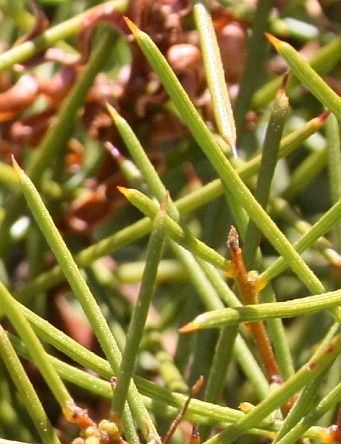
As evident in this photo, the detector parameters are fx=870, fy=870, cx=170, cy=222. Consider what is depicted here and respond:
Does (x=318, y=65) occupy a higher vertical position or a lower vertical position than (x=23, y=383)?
higher

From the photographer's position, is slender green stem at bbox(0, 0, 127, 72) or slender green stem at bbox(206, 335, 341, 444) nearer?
slender green stem at bbox(206, 335, 341, 444)

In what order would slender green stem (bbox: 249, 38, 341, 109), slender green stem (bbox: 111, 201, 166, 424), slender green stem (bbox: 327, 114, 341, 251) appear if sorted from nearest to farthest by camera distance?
1. slender green stem (bbox: 111, 201, 166, 424)
2. slender green stem (bbox: 327, 114, 341, 251)
3. slender green stem (bbox: 249, 38, 341, 109)

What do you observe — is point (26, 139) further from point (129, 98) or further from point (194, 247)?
point (194, 247)

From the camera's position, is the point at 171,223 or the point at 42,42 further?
the point at 42,42

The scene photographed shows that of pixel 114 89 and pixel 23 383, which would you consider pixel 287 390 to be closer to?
Answer: pixel 23 383

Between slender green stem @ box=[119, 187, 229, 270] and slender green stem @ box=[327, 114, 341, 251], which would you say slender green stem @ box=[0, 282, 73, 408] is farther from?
slender green stem @ box=[327, 114, 341, 251]

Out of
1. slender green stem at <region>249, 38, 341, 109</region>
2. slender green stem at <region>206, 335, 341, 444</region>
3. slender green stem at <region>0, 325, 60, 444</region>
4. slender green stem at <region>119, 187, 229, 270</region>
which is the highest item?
slender green stem at <region>249, 38, 341, 109</region>

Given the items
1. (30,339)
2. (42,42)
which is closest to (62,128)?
(42,42)

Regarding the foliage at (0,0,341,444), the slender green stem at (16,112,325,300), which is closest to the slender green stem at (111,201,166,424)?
the foliage at (0,0,341,444)

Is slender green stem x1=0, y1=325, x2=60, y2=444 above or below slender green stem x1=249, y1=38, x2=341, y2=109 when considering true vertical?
below

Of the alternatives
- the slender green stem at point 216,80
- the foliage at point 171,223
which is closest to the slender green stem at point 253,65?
the foliage at point 171,223
